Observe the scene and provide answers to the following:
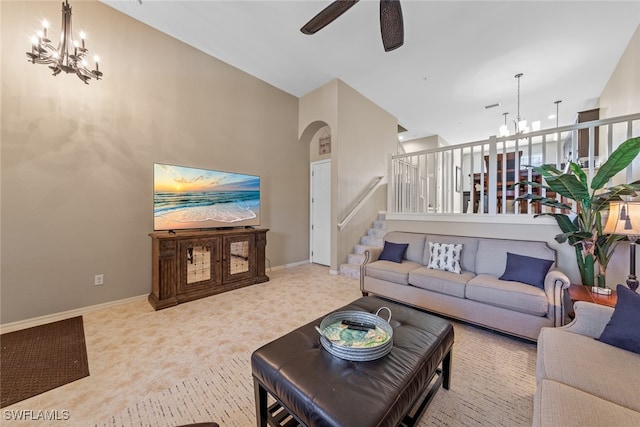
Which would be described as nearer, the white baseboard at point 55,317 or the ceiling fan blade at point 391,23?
the ceiling fan blade at point 391,23

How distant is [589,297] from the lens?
6.61ft

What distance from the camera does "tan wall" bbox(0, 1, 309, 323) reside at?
2.50 meters

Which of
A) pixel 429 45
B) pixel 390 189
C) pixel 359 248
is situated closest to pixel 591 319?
pixel 390 189

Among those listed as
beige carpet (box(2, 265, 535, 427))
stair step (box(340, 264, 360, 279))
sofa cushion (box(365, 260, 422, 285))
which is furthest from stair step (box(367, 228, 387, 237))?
beige carpet (box(2, 265, 535, 427))

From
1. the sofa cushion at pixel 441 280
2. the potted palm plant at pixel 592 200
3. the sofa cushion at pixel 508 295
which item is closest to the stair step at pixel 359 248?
the sofa cushion at pixel 441 280

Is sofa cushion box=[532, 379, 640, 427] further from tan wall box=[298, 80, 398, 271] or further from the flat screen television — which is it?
the flat screen television

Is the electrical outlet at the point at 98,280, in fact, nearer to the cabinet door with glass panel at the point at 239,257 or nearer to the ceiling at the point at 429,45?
the cabinet door with glass panel at the point at 239,257

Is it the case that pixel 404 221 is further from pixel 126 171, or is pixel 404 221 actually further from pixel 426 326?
pixel 126 171

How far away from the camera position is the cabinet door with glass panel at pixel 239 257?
3.65m

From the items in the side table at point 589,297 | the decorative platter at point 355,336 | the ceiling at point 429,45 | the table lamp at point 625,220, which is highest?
the ceiling at point 429,45

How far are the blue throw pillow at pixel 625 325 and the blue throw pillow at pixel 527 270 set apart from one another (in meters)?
0.99

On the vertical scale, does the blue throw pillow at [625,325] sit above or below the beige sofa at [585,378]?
above

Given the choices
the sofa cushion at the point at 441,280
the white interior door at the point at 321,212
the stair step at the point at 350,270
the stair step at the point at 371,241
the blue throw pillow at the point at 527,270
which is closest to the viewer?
the blue throw pillow at the point at 527,270

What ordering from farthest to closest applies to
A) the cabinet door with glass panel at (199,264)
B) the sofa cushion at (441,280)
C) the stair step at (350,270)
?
the stair step at (350,270), the cabinet door with glass panel at (199,264), the sofa cushion at (441,280)
